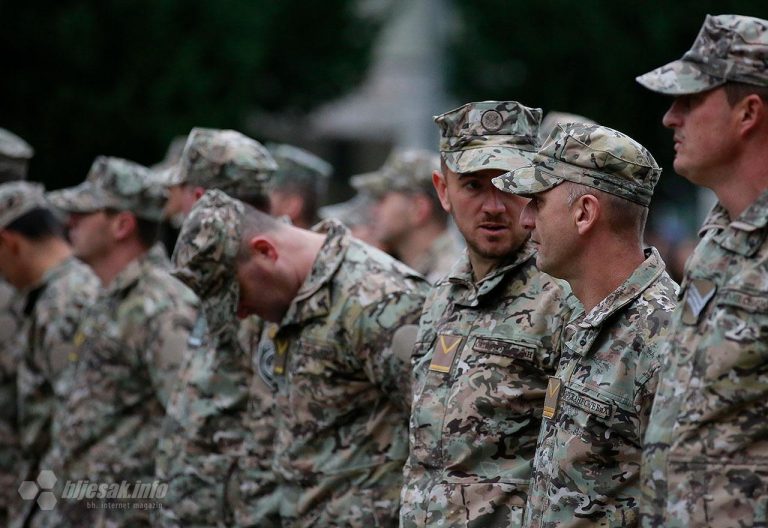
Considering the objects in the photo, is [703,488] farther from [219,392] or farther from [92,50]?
[92,50]

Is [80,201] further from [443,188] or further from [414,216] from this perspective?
[443,188]

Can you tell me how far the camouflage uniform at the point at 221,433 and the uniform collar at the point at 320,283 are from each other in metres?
0.54

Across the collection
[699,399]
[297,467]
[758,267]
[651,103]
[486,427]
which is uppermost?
[651,103]

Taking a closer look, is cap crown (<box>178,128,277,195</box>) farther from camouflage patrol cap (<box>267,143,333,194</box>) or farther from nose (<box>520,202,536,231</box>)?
nose (<box>520,202,536,231</box>)

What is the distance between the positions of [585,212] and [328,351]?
1.66 metres

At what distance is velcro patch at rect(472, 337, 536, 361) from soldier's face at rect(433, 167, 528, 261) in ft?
1.05

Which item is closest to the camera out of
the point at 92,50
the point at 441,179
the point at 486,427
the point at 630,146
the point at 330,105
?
the point at 630,146

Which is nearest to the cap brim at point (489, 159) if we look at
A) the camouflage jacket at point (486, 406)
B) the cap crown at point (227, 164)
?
the camouflage jacket at point (486, 406)

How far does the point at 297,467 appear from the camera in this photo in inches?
217

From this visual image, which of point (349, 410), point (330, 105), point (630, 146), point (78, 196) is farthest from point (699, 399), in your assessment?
point (330, 105)

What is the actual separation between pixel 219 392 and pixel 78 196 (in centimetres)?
→ 201

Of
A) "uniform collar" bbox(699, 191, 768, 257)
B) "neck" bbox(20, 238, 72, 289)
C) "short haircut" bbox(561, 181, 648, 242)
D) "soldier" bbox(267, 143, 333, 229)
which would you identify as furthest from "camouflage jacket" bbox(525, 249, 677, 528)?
"neck" bbox(20, 238, 72, 289)

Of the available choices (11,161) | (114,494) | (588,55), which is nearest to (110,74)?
(11,161)

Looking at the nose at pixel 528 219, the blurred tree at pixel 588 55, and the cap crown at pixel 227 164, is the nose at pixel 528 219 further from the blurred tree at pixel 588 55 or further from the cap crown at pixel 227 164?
the blurred tree at pixel 588 55
